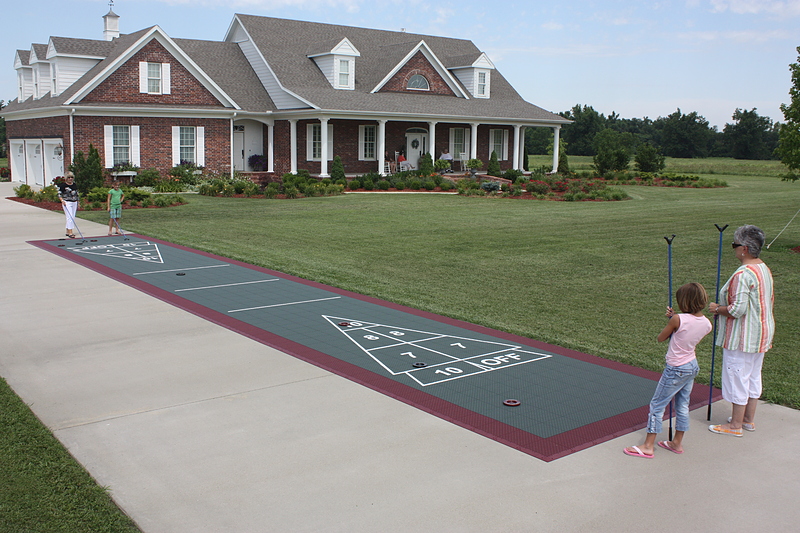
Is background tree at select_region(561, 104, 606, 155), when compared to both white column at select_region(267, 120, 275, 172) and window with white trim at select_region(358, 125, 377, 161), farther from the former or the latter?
white column at select_region(267, 120, 275, 172)

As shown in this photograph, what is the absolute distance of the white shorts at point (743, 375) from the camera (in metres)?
6.33

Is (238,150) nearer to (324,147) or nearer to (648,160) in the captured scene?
(324,147)

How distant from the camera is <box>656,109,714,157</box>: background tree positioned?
92.1 meters

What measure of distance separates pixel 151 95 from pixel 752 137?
7883 centimetres

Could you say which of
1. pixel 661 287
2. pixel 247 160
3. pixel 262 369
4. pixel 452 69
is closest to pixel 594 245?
pixel 661 287

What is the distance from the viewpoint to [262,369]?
8.06 metres

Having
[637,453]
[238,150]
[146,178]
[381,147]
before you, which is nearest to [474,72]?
[381,147]

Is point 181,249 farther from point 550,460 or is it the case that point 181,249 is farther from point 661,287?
point 550,460

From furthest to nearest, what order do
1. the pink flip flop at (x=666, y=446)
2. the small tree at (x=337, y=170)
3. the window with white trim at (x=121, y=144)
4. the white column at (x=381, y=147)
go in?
the white column at (x=381, y=147)
the small tree at (x=337, y=170)
the window with white trim at (x=121, y=144)
the pink flip flop at (x=666, y=446)

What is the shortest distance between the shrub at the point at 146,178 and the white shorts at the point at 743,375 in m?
27.8

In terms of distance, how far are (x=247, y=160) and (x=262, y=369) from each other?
30410 millimetres

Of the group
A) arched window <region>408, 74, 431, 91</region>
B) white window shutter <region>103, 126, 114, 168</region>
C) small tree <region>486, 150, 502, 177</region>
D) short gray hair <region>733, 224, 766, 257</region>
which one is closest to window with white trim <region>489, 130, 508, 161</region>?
small tree <region>486, 150, 502, 177</region>

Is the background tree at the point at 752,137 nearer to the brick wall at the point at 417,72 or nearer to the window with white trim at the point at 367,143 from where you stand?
the brick wall at the point at 417,72

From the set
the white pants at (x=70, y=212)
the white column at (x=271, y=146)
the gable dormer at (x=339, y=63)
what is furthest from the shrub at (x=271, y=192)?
the white pants at (x=70, y=212)
